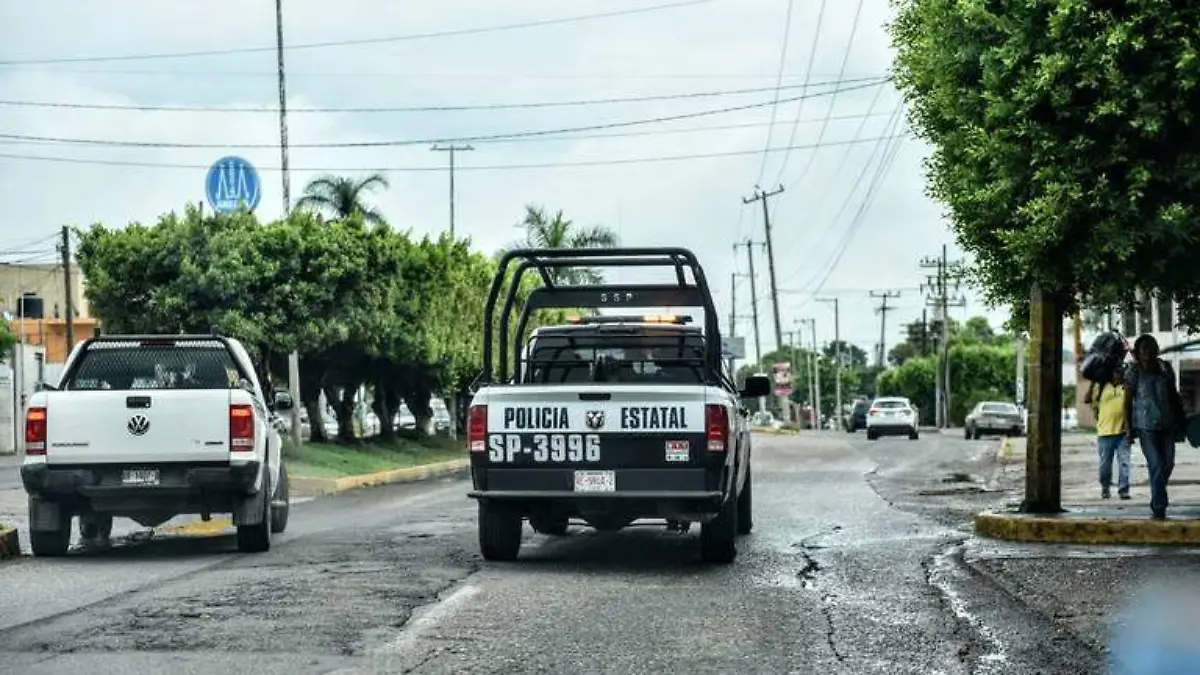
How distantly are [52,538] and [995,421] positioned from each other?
1711 inches

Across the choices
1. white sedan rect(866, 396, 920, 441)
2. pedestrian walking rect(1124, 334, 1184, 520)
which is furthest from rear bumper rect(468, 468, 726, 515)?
white sedan rect(866, 396, 920, 441)

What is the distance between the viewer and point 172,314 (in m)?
30.2

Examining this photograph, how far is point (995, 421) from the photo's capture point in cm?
5466

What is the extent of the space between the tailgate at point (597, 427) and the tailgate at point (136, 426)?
2770mm

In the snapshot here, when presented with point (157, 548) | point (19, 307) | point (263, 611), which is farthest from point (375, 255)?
point (19, 307)

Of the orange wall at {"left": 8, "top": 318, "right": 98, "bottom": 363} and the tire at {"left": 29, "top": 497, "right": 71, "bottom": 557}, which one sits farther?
the orange wall at {"left": 8, "top": 318, "right": 98, "bottom": 363}

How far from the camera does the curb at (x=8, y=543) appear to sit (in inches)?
590

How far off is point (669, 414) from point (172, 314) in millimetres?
18832

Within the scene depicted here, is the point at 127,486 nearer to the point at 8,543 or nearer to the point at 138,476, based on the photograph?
the point at 138,476

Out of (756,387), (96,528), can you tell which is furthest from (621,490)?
(96,528)

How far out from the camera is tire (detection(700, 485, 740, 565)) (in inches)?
541

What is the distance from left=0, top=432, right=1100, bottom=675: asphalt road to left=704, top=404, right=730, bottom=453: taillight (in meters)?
1.00

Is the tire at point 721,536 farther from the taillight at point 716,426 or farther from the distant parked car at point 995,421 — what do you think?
the distant parked car at point 995,421

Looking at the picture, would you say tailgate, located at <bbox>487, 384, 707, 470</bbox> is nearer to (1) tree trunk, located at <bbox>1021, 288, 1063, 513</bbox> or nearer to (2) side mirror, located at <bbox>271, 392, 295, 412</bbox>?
(2) side mirror, located at <bbox>271, 392, 295, 412</bbox>
